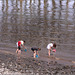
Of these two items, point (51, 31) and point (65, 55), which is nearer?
point (65, 55)

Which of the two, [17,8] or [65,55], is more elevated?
[17,8]

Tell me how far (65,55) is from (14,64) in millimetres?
7914

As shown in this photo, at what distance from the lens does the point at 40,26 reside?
41969mm

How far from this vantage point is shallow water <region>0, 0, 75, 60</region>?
102 feet

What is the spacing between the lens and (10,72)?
16703 mm

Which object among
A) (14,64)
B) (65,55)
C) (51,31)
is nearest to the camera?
(14,64)

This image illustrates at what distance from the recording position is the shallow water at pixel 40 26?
31.0m

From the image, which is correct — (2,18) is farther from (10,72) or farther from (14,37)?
(10,72)

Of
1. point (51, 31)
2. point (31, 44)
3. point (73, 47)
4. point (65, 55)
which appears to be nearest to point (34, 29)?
point (51, 31)

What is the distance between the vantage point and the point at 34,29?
39719mm

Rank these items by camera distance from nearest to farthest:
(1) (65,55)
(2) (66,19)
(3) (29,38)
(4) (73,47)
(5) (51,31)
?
(1) (65,55) → (4) (73,47) → (3) (29,38) → (5) (51,31) → (2) (66,19)

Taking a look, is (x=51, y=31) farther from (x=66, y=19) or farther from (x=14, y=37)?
(x=66, y=19)

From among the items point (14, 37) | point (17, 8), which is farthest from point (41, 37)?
point (17, 8)

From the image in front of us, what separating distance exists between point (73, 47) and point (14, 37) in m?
9.52
